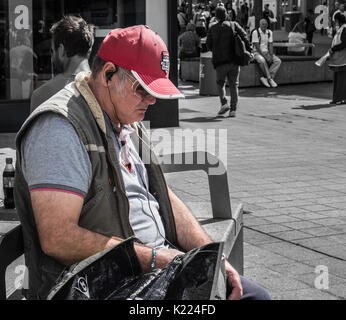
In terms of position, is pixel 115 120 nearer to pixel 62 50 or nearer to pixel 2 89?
pixel 62 50

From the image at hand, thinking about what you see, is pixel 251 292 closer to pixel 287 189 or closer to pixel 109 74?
pixel 109 74

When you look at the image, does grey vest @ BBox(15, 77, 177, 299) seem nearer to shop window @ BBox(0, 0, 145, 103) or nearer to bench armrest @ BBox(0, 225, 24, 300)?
bench armrest @ BBox(0, 225, 24, 300)

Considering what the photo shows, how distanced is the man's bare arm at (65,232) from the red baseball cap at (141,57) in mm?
486

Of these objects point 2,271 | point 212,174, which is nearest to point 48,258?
point 2,271

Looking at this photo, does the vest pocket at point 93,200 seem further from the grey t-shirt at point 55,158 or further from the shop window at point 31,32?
the shop window at point 31,32

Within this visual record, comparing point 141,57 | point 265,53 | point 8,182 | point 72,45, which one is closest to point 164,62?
point 141,57

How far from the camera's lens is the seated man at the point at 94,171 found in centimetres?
218

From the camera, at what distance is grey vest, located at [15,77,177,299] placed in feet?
7.50

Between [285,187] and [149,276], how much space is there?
4.76 meters

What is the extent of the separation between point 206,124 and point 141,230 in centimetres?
869

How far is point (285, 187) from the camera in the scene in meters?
6.75

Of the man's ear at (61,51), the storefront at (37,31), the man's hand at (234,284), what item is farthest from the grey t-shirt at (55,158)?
the storefront at (37,31)
